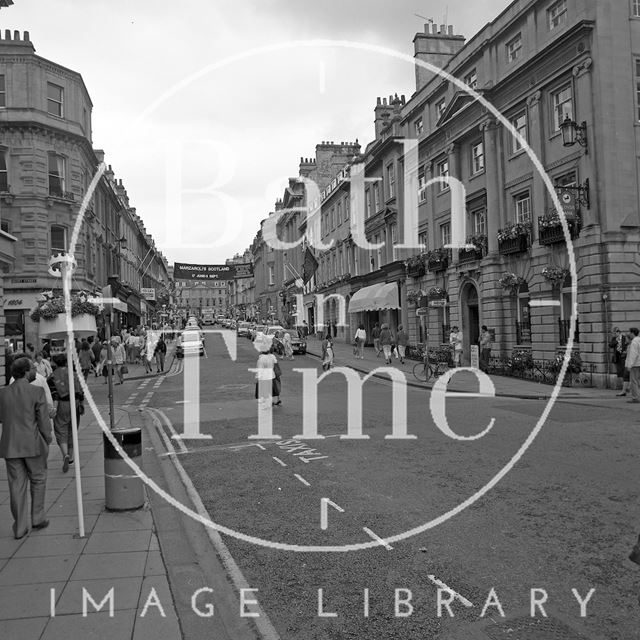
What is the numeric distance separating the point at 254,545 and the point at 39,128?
104ft

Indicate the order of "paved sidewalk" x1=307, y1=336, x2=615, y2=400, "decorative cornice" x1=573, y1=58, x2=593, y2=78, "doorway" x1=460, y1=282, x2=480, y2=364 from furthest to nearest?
"doorway" x1=460, y1=282, x2=480, y2=364
"decorative cornice" x1=573, y1=58, x2=593, y2=78
"paved sidewalk" x1=307, y1=336, x2=615, y2=400

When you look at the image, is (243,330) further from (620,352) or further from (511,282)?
(620,352)

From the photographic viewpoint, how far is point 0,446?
Answer: 6.59 m

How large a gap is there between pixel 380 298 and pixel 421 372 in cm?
1394

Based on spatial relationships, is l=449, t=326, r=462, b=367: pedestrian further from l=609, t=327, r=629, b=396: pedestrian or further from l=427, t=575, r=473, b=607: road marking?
l=427, t=575, r=473, b=607: road marking

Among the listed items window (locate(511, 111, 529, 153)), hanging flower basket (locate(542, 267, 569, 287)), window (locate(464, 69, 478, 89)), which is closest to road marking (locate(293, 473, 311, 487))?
hanging flower basket (locate(542, 267, 569, 287))

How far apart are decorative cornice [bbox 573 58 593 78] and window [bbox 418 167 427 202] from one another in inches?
517

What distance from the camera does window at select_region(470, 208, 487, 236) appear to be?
1088 inches

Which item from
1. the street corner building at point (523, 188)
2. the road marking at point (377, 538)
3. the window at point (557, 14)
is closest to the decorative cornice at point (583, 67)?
the street corner building at point (523, 188)

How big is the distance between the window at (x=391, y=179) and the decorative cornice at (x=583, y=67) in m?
18.4


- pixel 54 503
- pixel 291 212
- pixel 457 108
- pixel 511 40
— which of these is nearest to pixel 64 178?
pixel 457 108

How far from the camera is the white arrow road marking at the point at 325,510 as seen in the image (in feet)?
21.8

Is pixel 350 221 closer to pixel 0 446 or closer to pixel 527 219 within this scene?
pixel 527 219

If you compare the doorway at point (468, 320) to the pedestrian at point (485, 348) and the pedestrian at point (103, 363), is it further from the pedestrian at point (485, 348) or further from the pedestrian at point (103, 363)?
the pedestrian at point (103, 363)
